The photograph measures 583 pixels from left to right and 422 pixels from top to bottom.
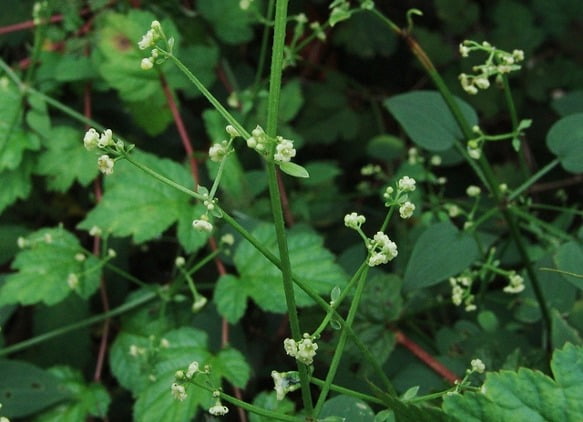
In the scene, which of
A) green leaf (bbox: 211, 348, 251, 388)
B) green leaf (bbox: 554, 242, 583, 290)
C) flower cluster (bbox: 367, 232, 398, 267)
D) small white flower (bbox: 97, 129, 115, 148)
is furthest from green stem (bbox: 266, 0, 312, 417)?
green leaf (bbox: 554, 242, 583, 290)

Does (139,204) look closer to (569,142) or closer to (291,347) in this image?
(291,347)

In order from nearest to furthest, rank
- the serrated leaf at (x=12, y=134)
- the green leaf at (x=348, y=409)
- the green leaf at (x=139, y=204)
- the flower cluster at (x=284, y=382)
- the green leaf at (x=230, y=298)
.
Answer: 1. the flower cluster at (x=284, y=382)
2. the green leaf at (x=348, y=409)
3. the green leaf at (x=230, y=298)
4. the green leaf at (x=139, y=204)
5. the serrated leaf at (x=12, y=134)

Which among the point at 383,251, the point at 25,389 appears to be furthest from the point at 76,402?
the point at 383,251

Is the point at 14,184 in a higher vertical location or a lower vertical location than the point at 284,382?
lower

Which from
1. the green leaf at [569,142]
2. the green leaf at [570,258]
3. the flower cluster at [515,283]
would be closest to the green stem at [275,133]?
the flower cluster at [515,283]

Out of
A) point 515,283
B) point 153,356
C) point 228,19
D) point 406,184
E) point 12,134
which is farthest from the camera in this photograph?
point 228,19

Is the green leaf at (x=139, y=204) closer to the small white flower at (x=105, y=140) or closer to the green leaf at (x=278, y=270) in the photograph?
the green leaf at (x=278, y=270)

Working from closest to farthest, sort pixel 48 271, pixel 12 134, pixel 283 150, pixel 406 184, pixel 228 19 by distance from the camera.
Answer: pixel 283 150, pixel 406 184, pixel 48 271, pixel 12 134, pixel 228 19
